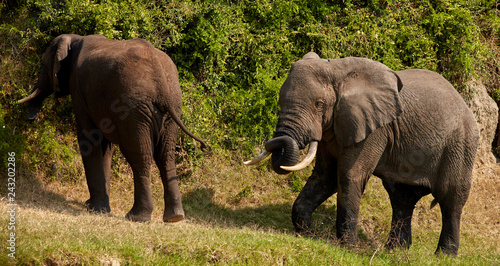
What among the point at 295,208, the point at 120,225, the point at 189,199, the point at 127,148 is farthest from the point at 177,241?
the point at 189,199

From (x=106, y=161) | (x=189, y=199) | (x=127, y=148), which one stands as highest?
(x=127, y=148)

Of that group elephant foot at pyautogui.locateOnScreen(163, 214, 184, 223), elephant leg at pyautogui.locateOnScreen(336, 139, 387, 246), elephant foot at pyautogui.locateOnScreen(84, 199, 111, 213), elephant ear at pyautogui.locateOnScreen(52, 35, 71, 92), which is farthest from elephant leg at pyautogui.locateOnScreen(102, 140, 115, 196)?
elephant leg at pyautogui.locateOnScreen(336, 139, 387, 246)

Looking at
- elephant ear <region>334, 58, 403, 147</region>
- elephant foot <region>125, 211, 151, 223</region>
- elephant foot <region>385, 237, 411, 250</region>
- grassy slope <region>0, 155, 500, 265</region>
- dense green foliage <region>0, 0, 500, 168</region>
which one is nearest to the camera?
grassy slope <region>0, 155, 500, 265</region>

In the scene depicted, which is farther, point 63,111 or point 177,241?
point 63,111

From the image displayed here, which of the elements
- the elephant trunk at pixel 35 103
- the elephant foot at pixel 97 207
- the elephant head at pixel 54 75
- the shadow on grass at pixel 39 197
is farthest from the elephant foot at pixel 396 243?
the elephant trunk at pixel 35 103

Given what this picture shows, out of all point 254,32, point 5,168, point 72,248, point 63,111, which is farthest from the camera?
point 254,32

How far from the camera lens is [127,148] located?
8.64m

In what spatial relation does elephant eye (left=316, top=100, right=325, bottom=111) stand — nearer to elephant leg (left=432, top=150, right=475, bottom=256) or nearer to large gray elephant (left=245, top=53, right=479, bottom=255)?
large gray elephant (left=245, top=53, right=479, bottom=255)

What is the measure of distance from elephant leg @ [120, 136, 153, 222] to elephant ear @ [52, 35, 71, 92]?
5.68 feet

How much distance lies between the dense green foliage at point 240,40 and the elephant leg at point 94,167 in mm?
1649

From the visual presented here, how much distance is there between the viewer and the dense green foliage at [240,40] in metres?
11.1

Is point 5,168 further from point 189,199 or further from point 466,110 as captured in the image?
point 466,110

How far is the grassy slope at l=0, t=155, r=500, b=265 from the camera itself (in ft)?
23.8

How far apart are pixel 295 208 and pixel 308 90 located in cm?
176
